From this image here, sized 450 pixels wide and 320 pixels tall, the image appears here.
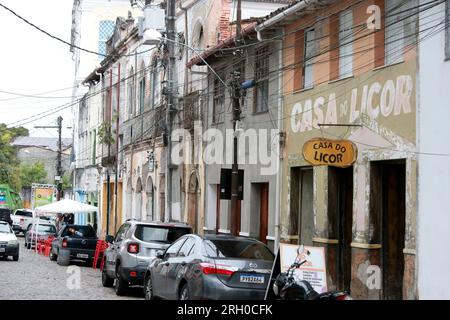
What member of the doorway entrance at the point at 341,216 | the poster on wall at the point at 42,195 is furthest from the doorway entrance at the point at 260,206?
the poster on wall at the point at 42,195

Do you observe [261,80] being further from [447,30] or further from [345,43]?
[447,30]

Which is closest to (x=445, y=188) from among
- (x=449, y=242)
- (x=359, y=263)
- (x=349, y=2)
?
(x=449, y=242)

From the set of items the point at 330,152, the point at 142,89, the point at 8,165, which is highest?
the point at 142,89

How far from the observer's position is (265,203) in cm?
2328

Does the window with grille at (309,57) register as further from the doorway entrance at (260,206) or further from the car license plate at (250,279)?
the car license plate at (250,279)

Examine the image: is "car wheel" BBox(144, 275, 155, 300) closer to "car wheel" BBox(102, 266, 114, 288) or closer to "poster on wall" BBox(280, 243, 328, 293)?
"poster on wall" BBox(280, 243, 328, 293)

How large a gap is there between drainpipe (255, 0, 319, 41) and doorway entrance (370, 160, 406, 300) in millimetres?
4263

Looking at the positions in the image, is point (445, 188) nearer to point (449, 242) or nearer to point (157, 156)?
point (449, 242)

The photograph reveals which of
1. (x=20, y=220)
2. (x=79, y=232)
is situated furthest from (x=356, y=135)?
(x=20, y=220)

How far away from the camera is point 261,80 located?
22.9m

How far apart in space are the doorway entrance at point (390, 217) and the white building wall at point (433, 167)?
1969 mm

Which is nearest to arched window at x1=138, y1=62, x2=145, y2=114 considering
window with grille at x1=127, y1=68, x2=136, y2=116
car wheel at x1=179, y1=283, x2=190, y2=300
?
window with grille at x1=127, y1=68, x2=136, y2=116

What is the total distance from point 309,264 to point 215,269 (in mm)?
1665

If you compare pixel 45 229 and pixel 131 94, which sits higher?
pixel 131 94
